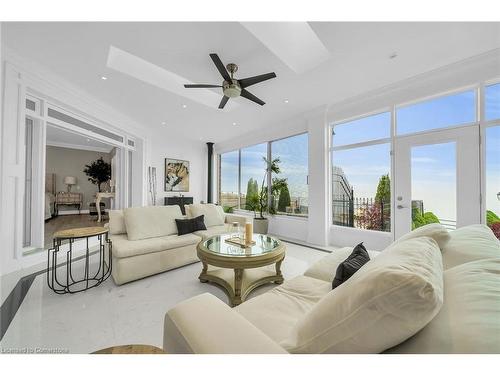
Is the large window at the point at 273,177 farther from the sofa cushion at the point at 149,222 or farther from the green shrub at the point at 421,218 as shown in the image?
the sofa cushion at the point at 149,222

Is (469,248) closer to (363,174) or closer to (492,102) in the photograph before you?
(492,102)

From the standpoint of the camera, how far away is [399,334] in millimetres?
590

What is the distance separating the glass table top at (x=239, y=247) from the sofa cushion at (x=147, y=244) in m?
0.49

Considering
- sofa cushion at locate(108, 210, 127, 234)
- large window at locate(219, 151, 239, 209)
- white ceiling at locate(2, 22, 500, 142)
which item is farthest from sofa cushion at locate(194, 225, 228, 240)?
large window at locate(219, 151, 239, 209)

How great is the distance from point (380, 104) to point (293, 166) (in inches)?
83.3

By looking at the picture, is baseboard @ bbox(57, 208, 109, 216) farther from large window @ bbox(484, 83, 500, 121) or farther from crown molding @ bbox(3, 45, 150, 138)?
large window @ bbox(484, 83, 500, 121)

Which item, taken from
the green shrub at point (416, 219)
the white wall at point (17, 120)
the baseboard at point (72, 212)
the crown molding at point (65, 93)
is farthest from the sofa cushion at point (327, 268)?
the baseboard at point (72, 212)

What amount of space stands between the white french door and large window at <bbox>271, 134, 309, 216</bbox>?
1777 mm

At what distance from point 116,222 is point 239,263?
81.0 inches

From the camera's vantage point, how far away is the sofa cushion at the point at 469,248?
1.07m

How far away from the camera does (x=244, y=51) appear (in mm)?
2506
